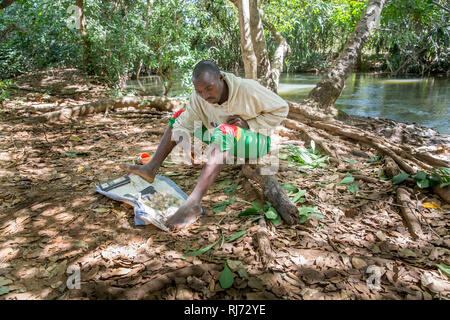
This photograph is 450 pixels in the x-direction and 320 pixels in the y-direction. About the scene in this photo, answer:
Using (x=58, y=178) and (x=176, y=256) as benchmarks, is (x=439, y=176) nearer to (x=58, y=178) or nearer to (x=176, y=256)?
(x=176, y=256)

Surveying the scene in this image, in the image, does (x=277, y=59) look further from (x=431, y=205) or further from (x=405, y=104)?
(x=431, y=205)

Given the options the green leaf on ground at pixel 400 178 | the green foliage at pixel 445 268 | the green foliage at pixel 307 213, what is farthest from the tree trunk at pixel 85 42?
the green foliage at pixel 445 268

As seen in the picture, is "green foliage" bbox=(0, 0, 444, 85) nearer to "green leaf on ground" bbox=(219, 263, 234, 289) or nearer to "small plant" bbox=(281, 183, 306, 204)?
"small plant" bbox=(281, 183, 306, 204)

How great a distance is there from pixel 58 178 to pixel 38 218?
663 millimetres

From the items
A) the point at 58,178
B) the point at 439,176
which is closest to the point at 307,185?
the point at 439,176

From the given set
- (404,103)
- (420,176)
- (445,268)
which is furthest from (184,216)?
(404,103)

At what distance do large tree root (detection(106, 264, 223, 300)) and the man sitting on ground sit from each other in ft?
1.32

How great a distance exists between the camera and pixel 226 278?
143 centimetres

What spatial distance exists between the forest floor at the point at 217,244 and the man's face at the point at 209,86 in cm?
77

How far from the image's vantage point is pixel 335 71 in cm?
534

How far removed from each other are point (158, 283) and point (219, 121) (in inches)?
52.2
